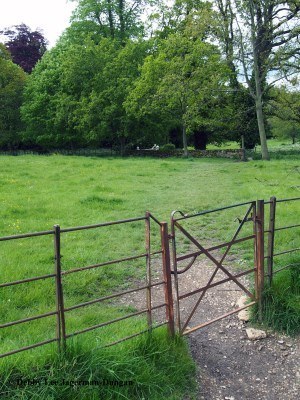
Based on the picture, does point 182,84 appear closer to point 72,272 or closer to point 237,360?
point 237,360

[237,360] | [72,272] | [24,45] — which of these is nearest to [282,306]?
[237,360]

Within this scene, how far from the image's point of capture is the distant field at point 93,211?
539cm

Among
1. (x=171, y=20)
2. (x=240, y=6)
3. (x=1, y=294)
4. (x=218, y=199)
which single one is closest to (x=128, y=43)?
(x=171, y=20)

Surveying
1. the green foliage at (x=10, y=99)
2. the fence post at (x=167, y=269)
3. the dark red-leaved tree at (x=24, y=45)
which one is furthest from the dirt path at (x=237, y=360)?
the dark red-leaved tree at (x=24, y=45)

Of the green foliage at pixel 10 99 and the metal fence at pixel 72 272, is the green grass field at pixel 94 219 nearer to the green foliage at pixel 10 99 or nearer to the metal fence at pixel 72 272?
the metal fence at pixel 72 272

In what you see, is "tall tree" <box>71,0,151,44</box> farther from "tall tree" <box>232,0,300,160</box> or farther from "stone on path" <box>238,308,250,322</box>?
"stone on path" <box>238,308,250,322</box>

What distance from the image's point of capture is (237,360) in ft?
14.4

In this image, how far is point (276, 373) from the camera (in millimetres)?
4191

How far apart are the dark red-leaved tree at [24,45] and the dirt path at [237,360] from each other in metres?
48.5

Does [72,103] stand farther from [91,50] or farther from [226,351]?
[226,351]

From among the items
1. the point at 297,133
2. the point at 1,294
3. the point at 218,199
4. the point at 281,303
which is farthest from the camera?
the point at 297,133

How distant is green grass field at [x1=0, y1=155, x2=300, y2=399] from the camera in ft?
16.1

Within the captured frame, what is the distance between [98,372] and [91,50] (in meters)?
33.8

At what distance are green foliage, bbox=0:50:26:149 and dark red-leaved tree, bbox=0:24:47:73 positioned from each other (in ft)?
27.6
